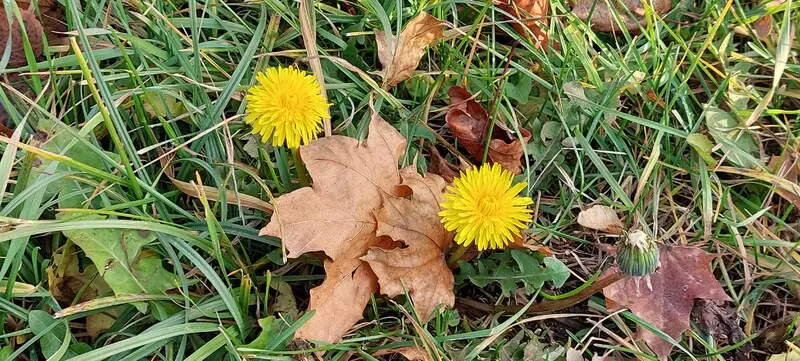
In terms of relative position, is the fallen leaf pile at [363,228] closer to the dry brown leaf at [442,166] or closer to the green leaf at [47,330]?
the dry brown leaf at [442,166]

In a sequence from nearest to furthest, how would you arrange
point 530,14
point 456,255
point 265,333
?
1. point 265,333
2. point 456,255
3. point 530,14

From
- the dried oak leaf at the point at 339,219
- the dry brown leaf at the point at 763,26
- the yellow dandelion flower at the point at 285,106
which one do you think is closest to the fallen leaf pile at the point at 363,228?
the dried oak leaf at the point at 339,219

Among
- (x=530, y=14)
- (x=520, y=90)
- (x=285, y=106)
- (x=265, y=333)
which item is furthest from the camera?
(x=530, y=14)

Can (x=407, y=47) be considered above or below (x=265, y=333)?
above

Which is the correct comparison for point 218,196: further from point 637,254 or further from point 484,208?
point 637,254

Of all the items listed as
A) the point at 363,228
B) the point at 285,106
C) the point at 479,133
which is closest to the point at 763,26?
the point at 479,133

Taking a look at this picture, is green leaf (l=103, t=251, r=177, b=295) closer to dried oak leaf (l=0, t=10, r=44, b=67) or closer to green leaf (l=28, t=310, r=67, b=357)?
green leaf (l=28, t=310, r=67, b=357)

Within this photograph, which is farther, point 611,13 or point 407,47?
point 611,13

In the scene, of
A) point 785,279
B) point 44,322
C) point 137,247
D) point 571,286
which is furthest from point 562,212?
point 44,322
